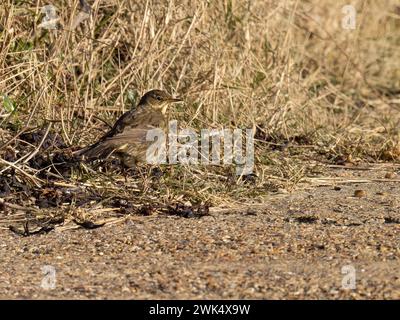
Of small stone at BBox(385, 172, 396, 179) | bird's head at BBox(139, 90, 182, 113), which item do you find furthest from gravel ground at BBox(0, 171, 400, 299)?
bird's head at BBox(139, 90, 182, 113)

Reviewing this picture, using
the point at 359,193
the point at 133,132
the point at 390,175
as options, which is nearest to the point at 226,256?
the point at 359,193

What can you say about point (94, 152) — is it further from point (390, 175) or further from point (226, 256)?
point (390, 175)

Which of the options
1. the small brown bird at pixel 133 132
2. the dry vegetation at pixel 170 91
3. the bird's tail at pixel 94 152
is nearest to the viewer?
the dry vegetation at pixel 170 91

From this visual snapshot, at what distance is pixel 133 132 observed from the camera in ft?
27.1

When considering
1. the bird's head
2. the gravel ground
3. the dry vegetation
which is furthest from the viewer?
the bird's head

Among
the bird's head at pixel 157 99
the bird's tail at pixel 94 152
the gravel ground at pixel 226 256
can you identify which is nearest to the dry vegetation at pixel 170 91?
the bird's tail at pixel 94 152

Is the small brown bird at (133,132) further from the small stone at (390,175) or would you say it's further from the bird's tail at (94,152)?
the small stone at (390,175)

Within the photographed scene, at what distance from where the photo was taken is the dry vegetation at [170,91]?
7582 mm

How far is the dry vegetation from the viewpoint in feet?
24.9

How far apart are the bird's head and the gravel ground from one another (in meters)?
1.42

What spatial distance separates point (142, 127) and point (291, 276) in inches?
113

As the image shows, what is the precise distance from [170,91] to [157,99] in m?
0.82

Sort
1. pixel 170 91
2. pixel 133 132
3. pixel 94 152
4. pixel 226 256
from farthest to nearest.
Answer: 1. pixel 170 91
2. pixel 133 132
3. pixel 94 152
4. pixel 226 256

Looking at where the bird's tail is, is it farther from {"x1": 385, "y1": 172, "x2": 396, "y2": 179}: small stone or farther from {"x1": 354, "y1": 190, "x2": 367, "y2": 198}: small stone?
{"x1": 385, "y1": 172, "x2": 396, "y2": 179}: small stone
